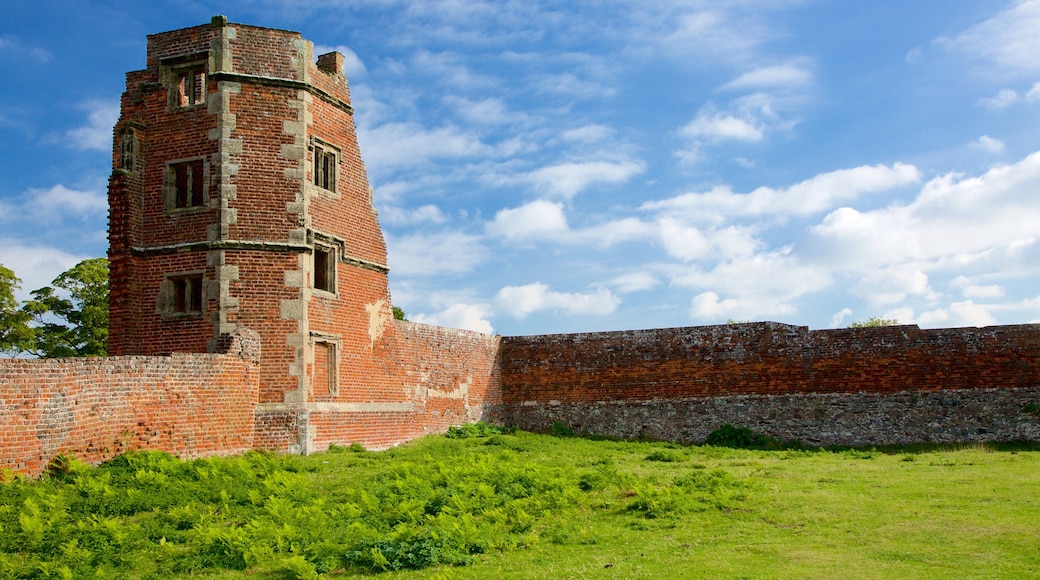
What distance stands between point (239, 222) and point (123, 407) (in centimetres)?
522

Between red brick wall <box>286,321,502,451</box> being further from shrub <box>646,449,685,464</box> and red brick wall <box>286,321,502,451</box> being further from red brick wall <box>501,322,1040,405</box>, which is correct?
shrub <box>646,449,685,464</box>

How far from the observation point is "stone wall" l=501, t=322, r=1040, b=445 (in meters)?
23.4

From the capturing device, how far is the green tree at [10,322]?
34906mm

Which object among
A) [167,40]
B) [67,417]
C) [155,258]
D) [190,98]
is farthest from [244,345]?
[167,40]

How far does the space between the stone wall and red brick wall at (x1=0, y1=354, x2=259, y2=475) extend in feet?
35.4

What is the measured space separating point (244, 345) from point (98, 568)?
342 inches

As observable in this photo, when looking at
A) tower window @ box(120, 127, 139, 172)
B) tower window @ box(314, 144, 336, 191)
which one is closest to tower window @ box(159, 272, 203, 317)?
tower window @ box(120, 127, 139, 172)

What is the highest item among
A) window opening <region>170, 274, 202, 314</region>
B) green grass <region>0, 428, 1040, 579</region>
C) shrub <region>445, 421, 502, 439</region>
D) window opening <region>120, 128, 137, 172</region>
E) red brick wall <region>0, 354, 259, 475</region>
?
window opening <region>120, 128, 137, 172</region>

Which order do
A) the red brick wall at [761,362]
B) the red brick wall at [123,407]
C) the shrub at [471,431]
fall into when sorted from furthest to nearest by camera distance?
1. the shrub at [471,431]
2. the red brick wall at [761,362]
3. the red brick wall at [123,407]

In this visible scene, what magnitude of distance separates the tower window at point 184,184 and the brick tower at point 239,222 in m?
0.03

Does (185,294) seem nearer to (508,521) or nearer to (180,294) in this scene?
(180,294)

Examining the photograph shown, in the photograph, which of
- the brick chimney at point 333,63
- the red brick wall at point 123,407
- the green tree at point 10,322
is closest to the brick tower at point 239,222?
the red brick wall at point 123,407

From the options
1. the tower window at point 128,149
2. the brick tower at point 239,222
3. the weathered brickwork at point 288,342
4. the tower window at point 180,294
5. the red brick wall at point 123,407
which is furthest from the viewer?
the tower window at point 128,149

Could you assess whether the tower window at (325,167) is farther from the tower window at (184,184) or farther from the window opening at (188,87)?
the window opening at (188,87)
